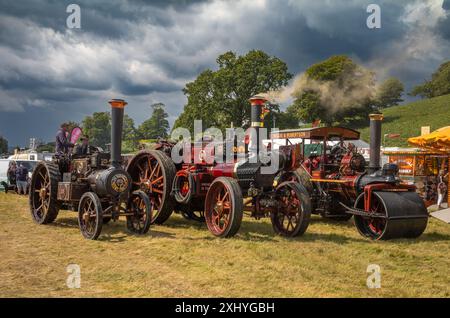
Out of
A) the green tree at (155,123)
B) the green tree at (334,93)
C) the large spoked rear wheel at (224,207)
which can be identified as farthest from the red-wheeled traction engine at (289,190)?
the green tree at (155,123)

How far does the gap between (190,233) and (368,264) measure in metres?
3.21

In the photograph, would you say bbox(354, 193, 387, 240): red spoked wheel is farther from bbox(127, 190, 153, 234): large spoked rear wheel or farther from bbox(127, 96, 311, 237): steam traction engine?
bbox(127, 190, 153, 234): large spoked rear wheel

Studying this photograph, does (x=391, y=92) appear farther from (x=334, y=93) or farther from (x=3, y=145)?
(x=3, y=145)

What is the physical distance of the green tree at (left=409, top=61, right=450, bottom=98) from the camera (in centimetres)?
6805

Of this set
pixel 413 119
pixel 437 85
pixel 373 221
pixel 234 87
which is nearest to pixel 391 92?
pixel 437 85

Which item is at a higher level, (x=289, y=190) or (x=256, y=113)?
(x=256, y=113)

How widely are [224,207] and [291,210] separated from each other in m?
1.13

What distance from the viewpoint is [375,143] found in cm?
859

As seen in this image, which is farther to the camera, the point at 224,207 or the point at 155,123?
the point at 155,123

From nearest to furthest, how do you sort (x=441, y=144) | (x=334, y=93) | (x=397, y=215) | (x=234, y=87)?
(x=397, y=215) < (x=441, y=144) < (x=234, y=87) < (x=334, y=93)

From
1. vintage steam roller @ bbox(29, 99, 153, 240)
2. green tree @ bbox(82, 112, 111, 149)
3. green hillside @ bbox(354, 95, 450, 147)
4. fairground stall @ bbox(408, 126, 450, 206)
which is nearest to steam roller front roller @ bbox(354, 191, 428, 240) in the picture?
fairground stall @ bbox(408, 126, 450, 206)

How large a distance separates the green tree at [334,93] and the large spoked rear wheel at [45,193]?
1224 inches

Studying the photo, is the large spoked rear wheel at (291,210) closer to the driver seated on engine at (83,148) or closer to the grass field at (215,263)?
the grass field at (215,263)

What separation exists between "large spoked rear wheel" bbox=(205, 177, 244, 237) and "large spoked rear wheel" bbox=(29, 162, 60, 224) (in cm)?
300
